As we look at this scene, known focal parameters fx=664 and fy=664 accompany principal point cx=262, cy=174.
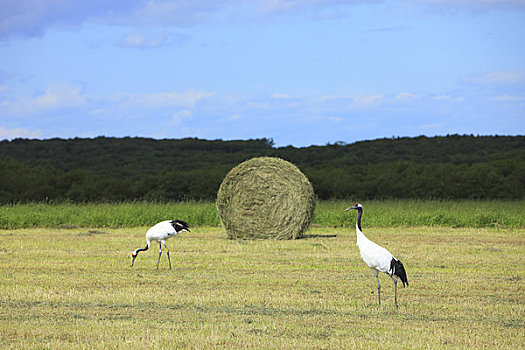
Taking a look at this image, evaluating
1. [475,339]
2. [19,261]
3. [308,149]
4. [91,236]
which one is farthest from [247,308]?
[308,149]

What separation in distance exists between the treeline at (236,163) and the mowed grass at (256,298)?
2082 centimetres

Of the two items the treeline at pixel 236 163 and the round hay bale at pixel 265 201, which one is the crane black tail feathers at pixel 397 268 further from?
the treeline at pixel 236 163

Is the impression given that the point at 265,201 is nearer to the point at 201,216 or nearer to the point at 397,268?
the point at 201,216

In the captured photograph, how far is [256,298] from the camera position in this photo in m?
9.48

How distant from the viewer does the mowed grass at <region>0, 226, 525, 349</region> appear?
728 cm

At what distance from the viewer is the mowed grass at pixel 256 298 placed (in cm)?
728

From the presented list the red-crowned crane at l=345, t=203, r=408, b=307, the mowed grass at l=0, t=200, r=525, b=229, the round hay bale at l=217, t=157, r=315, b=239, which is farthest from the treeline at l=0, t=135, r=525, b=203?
the red-crowned crane at l=345, t=203, r=408, b=307

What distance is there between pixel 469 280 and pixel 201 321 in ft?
17.5

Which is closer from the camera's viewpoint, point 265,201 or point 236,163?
point 265,201

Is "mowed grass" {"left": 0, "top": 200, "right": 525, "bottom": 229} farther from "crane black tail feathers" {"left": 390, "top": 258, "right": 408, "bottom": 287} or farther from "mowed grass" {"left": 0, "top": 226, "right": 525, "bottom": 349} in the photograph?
"crane black tail feathers" {"left": 390, "top": 258, "right": 408, "bottom": 287}

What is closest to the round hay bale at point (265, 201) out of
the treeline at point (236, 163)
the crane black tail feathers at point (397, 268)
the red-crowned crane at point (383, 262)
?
the red-crowned crane at point (383, 262)

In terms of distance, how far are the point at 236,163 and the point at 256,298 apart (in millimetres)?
48050

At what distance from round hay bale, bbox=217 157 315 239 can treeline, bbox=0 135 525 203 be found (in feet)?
50.2

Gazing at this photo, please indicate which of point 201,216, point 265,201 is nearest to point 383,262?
point 265,201
